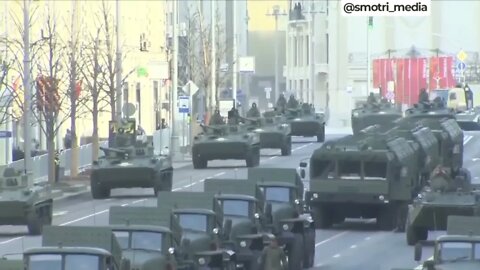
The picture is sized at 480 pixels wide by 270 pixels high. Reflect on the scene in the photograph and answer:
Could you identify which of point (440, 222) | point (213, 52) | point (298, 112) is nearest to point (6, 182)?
point (440, 222)

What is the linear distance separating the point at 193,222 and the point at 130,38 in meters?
59.0

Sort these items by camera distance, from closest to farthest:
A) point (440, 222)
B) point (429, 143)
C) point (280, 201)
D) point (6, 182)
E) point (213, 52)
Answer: point (280, 201)
point (440, 222)
point (6, 182)
point (429, 143)
point (213, 52)

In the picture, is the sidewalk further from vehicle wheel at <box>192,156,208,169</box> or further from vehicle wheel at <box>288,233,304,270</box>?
vehicle wheel at <box>288,233,304,270</box>

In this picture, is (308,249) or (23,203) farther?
(23,203)

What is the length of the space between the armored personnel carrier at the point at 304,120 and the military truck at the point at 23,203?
31352mm

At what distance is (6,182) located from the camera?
3775 centimetres

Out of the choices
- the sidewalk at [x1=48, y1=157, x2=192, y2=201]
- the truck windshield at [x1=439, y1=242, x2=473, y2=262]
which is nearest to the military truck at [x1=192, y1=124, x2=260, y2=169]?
the sidewalk at [x1=48, y1=157, x2=192, y2=201]

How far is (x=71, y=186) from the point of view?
51594 mm

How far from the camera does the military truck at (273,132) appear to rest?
6203cm

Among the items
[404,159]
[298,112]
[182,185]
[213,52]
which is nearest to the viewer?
[404,159]

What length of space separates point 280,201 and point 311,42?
3286 inches

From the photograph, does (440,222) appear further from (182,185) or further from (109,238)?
(182,185)

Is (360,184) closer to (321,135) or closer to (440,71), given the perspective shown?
(321,135)

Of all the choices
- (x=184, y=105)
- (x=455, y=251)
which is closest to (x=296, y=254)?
(x=455, y=251)
